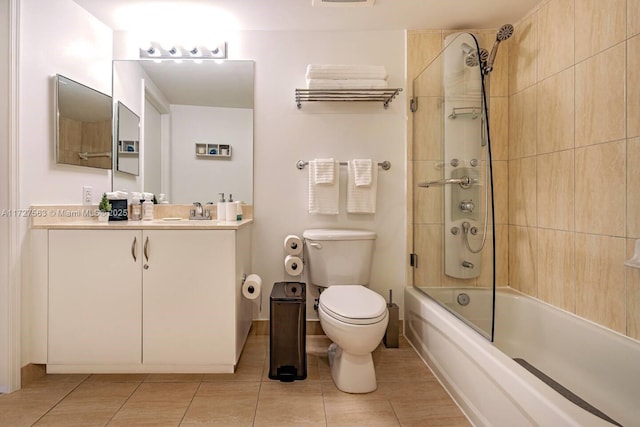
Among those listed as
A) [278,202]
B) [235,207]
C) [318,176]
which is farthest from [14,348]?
[318,176]

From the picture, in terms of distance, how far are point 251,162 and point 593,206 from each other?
1901 mm

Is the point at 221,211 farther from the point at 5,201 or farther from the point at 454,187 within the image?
the point at 454,187

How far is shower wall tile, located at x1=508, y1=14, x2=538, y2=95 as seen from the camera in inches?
77.6

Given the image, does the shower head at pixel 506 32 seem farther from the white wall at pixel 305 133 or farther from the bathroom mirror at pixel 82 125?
the bathroom mirror at pixel 82 125

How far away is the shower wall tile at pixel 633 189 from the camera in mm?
1353

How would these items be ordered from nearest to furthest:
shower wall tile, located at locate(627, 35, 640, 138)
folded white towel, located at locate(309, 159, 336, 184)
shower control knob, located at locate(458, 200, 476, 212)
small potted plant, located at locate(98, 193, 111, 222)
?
1. shower wall tile, located at locate(627, 35, 640, 138)
2. shower control knob, located at locate(458, 200, 476, 212)
3. small potted plant, located at locate(98, 193, 111, 222)
4. folded white towel, located at locate(309, 159, 336, 184)

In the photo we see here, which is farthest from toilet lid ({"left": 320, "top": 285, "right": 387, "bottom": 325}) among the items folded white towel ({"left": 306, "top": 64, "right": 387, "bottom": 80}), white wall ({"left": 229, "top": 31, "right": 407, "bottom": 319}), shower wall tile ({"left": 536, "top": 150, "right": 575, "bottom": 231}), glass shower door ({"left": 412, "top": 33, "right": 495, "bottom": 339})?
folded white towel ({"left": 306, "top": 64, "right": 387, "bottom": 80})

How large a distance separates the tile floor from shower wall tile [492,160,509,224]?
1.15 meters

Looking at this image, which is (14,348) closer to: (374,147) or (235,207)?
(235,207)

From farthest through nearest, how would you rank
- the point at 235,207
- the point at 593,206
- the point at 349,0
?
1. the point at 235,207
2. the point at 349,0
3. the point at 593,206

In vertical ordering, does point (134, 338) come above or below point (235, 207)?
below

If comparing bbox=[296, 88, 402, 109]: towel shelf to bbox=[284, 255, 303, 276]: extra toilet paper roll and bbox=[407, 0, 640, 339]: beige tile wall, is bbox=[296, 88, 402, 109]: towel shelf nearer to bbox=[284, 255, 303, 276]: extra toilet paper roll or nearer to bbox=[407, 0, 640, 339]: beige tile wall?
bbox=[407, 0, 640, 339]: beige tile wall

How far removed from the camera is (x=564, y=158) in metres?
1.72

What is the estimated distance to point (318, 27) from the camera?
220cm
